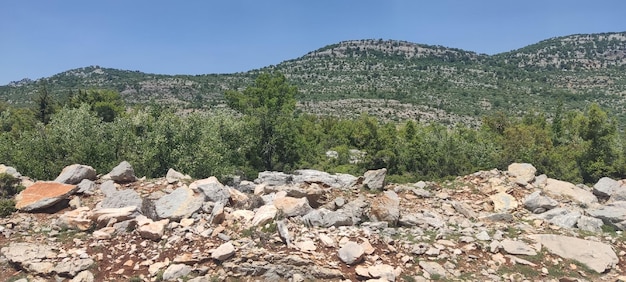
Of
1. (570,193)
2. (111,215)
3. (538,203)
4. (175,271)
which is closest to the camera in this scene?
(175,271)

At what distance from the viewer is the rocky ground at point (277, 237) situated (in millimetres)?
11359

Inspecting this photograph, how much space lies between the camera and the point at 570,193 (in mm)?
21078

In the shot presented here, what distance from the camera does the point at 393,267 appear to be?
11883mm

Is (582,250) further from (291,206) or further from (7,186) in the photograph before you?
(7,186)

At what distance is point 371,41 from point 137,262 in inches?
6928

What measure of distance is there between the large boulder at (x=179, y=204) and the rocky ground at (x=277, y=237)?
0.04m

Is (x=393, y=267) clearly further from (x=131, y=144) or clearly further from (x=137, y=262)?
(x=131, y=144)

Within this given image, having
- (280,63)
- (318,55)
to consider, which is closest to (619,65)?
(318,55)

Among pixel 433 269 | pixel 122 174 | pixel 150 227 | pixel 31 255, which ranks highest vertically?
pixel 122 174

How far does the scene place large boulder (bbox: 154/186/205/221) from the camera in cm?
1386

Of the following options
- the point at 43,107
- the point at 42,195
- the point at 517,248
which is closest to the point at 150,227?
the point at 42,195

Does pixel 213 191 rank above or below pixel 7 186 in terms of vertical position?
below

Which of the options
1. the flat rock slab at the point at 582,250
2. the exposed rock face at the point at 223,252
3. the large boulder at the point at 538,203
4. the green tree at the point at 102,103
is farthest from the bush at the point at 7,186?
the green tree at the point at 102,103

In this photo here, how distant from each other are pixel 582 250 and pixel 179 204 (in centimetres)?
1432
